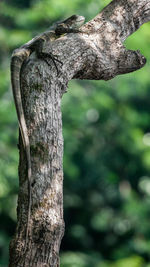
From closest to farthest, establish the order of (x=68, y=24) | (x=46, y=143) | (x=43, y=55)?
(x=46, y=143) → (x=43, y=55) → (x=68, y=24)

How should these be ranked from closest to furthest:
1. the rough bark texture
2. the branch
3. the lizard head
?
1. the rough bark texture
2. the branch
3. the lizard head

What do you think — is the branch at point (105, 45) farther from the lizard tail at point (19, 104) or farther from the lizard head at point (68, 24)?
the lizard head at point (68, 24)

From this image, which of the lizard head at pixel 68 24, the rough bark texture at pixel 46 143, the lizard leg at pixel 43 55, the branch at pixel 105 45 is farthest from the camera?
the lizard head at pixel 68 24

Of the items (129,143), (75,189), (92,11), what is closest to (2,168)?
(92,11)

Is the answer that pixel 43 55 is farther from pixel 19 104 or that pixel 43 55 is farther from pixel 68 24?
pixel 68 24

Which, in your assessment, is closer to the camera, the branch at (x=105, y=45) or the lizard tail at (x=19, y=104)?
the lizard tail at (x=19, y=104)

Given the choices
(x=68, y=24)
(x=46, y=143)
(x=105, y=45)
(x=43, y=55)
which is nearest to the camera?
(x=46, y=143)

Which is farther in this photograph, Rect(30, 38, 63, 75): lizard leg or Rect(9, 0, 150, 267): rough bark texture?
Rect(30, 38, 63, 75): lizard leg

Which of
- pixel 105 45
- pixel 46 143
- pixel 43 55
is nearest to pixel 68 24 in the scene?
pixel 105 45

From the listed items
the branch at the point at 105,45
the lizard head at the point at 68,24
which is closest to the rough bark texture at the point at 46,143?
the branch at the point at 105,45

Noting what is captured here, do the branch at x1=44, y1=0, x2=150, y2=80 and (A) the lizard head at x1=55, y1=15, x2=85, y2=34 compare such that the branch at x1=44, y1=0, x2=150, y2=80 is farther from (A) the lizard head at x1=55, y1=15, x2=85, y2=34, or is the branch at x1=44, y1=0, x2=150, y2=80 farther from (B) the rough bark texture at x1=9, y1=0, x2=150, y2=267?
(A) the lizard head at x1=55, y1=15, x2=85, y2=34

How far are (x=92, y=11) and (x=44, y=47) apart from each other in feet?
25.1

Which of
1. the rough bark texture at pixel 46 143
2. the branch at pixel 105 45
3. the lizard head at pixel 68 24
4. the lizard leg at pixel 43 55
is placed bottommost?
the rough bark texture at pixel 46 143

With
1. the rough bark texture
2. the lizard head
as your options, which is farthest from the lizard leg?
the lizard head
